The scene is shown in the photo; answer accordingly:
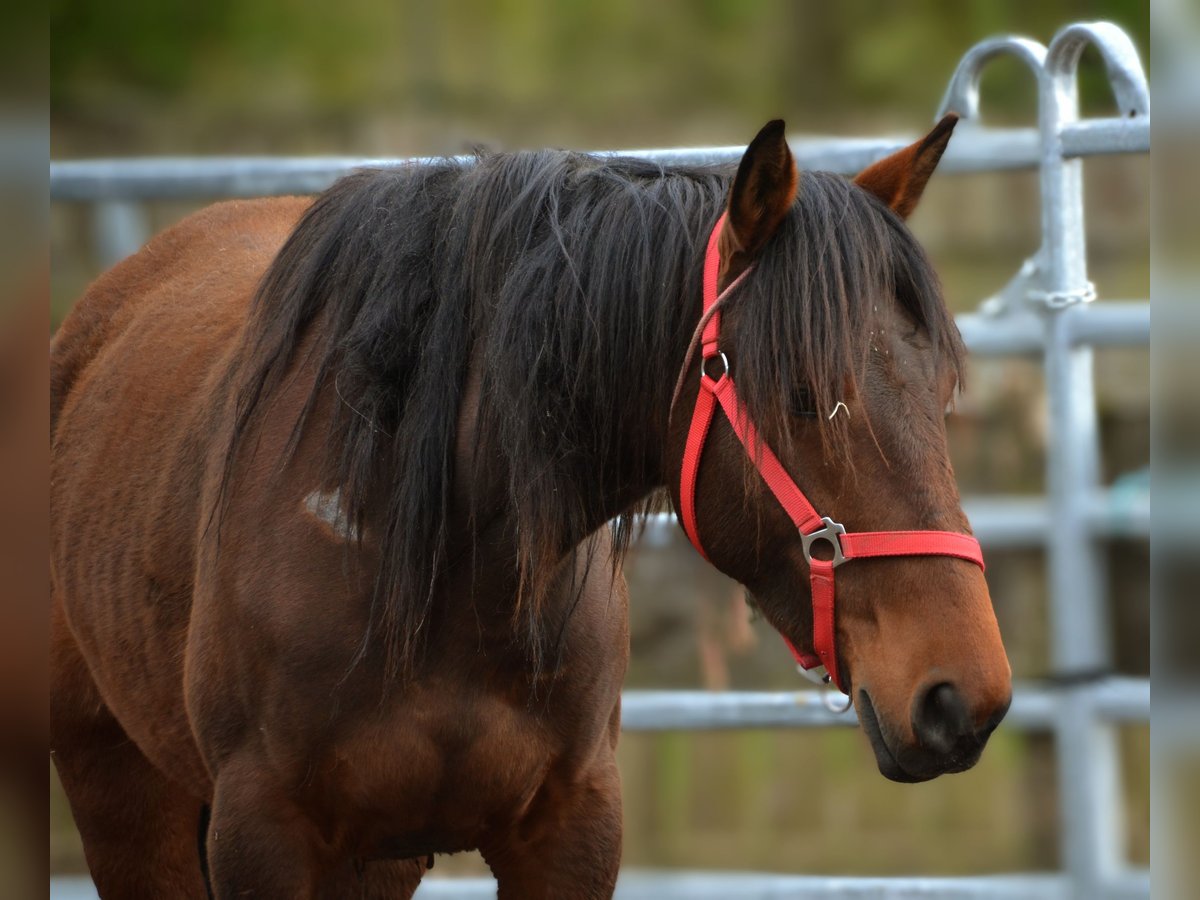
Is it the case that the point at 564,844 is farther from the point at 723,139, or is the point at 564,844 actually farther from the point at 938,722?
the point at 723,139

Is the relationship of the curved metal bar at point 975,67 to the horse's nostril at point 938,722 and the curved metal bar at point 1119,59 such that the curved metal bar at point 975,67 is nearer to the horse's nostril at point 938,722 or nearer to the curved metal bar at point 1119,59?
the curved metal bar at point 1119,59

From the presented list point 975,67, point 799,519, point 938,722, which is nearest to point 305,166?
point 975,67

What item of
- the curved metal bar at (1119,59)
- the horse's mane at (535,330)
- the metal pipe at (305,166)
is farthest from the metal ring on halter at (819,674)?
the curved metal bar at (1119,59)

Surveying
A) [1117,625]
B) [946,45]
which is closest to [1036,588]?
[1117,625]

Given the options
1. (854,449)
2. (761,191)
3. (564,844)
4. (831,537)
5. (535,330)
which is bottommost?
(564,844)

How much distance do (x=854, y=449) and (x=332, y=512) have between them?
743 millimetres

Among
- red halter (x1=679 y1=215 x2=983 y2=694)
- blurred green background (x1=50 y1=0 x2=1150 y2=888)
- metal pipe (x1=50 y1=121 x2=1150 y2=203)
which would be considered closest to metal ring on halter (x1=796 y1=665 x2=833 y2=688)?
red halter (x1=679 y1=215 x2=983 y2=694)

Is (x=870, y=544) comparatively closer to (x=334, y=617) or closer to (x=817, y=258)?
(x=817, y=258)

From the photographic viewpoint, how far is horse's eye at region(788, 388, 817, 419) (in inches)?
65.9

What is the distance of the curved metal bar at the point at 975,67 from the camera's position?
304 cm

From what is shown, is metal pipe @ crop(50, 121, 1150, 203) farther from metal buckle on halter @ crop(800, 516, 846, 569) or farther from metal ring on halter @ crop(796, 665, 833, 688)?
metal buckle on halter @ crop(800, 516, 846, 569)

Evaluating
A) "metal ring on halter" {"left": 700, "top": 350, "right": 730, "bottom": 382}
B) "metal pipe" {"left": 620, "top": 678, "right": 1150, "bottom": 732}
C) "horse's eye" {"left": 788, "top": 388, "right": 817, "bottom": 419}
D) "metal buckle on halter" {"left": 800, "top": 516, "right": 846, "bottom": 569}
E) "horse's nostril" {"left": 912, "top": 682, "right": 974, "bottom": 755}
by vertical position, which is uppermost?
"metal ring on halter" {"left": 700, "top": 350, "right": 730, "bottom": 382}

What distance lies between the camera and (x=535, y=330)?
6.09ft

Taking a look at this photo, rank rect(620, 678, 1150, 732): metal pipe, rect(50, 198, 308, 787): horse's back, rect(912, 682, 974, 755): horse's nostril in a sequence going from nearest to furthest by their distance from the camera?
rect(912, 682, 974, 755): horse's nostril, rect(50, 198, 308, 787): horse's back, rect(620, 678, 1150, 732): metal pipe
